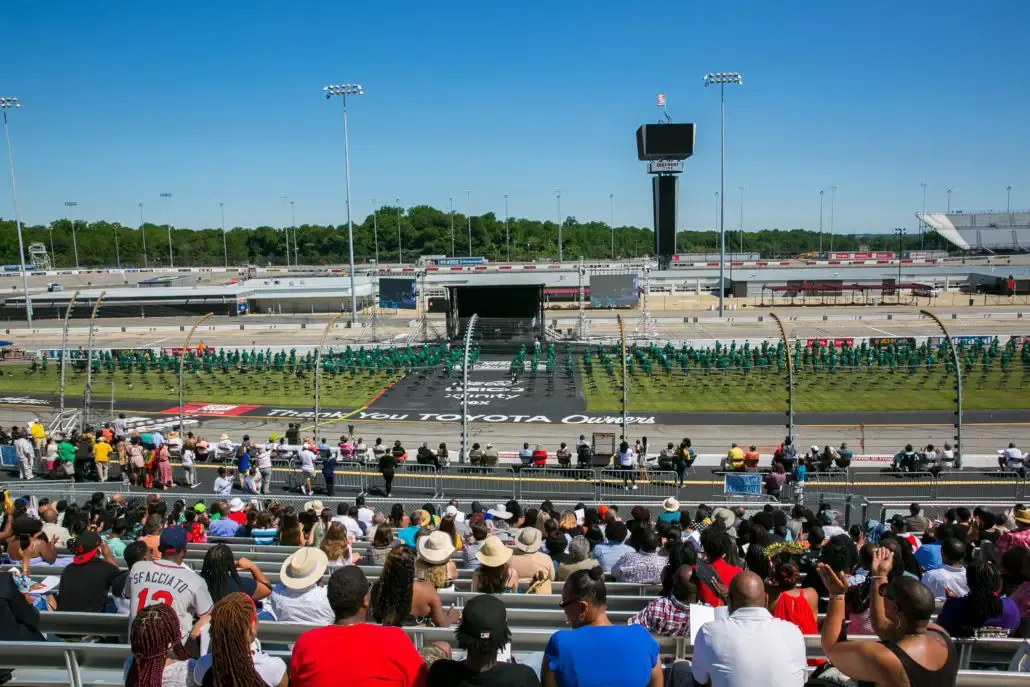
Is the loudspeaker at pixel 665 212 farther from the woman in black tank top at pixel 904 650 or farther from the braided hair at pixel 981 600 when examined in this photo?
the woman in black tank top at pixel 904 650

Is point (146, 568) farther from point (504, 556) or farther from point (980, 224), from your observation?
point (980, 224)

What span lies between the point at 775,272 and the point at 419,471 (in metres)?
70.8

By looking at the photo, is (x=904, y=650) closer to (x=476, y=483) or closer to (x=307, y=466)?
(x=476, y=483)

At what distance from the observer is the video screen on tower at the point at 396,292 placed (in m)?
61.4

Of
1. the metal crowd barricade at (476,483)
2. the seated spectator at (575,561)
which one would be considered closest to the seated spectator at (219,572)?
the seated spectator at (575,561)

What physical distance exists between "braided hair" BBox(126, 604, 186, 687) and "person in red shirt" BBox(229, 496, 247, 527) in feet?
23.6

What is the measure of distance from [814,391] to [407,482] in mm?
18425

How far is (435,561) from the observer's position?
231 inches

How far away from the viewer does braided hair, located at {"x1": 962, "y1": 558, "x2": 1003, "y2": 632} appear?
15.7 ft

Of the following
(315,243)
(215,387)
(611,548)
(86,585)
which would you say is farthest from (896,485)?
(315,243)

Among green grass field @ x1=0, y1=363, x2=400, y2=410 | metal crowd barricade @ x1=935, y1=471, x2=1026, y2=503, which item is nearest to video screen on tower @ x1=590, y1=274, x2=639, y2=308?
green grass field @ x1=0, y1=363, x2=400, y2=410

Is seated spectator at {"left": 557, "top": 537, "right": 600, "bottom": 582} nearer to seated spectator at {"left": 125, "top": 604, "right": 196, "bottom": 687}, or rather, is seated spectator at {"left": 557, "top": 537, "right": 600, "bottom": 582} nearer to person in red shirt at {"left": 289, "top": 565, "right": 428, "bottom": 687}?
person in red shirt at {"left": 289, "top": 565, "right": 428, "bottom": 687}

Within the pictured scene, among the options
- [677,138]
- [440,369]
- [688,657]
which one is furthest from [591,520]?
[677,138]

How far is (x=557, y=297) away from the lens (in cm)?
7288
